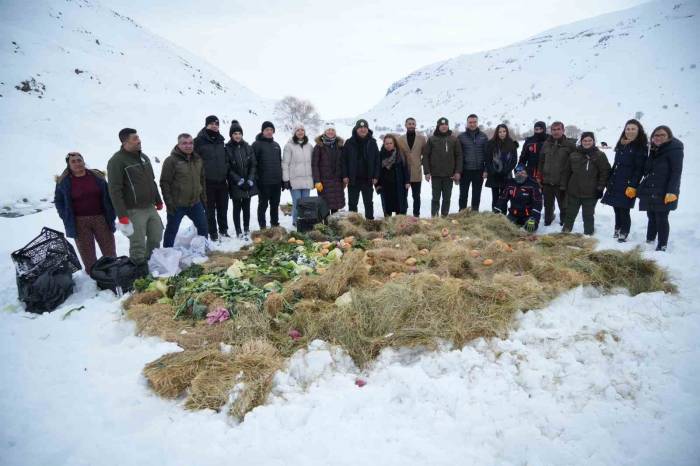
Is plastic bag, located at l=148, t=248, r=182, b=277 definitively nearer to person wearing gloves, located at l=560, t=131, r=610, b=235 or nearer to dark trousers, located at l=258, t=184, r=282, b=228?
dark trousers, located at l=258, t=184, r=282, b=228

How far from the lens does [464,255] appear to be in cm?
472

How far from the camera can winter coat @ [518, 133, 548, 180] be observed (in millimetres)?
6516

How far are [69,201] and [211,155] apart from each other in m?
2.01

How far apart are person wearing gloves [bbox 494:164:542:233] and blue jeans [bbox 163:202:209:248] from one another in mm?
5180

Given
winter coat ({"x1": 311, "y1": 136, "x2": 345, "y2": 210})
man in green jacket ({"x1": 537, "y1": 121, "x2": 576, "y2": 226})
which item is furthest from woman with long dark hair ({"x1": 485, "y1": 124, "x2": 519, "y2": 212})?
winter coat ({"x1": 311, "y1": 136, "x2": 345, "y2": 210})

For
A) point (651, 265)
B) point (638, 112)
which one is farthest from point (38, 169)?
point (638, 112)

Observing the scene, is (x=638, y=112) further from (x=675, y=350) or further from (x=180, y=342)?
(x=180, y=342)

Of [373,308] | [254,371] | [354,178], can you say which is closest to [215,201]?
[354,178]

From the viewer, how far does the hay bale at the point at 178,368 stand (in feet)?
9.30

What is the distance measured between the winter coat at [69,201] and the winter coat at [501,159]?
6106 mm

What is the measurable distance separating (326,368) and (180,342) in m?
1.42

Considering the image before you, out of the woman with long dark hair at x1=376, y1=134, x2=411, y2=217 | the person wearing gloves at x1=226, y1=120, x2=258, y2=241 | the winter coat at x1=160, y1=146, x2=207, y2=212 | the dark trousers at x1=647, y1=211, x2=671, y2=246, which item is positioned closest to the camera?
the dark trousers at x1=647, y1=211, x2=671, y2=246

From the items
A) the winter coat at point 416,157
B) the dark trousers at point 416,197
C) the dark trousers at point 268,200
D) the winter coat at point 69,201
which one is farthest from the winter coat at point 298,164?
the winter coat at point 69,201

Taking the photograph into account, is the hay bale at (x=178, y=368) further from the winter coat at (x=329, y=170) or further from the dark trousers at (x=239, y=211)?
the winter coat at (x=329, y=170)
